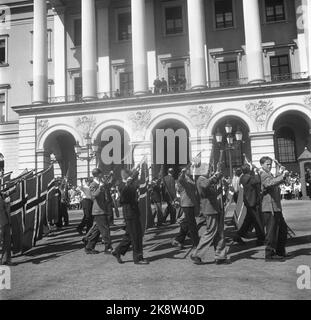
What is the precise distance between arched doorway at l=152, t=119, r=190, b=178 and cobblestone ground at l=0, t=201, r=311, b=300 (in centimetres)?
1791

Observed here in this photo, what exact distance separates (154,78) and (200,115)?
7.88m

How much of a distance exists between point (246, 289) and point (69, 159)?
96.0ft

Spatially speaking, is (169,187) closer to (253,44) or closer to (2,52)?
(253,44)

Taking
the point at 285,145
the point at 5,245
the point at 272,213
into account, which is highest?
the point at 285,145

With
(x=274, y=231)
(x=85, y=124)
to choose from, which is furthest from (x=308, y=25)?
(x=274, y=231)

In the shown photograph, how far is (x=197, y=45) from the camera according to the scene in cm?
2877

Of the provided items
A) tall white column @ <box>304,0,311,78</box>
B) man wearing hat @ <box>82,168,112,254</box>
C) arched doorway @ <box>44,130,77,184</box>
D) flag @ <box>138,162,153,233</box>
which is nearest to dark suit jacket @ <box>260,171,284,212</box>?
flag @ <box>138,162,153,233</box>

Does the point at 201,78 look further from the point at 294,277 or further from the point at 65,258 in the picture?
the point at 294,277

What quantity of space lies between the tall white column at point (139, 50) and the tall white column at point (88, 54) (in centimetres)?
322

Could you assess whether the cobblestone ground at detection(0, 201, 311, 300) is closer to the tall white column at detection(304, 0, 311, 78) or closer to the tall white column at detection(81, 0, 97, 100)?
the tall white column at detection(81, 0, 97, 100)

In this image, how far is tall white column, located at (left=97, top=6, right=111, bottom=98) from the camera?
34750mm

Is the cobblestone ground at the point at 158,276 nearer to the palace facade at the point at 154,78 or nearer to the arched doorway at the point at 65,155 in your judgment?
the palace facade at the point at 154,78

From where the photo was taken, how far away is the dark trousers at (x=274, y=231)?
8.17 meters
